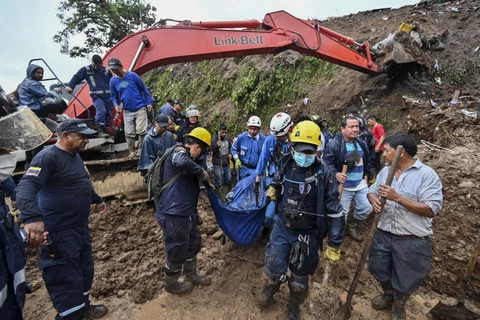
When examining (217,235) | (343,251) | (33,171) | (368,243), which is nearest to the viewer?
(33,171)

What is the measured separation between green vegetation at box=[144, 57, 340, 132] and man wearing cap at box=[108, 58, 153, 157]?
4.03 meters

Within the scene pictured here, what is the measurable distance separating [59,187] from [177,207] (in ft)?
3.60

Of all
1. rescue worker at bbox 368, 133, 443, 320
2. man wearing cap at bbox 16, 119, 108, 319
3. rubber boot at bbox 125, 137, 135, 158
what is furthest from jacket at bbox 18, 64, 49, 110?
rescue worker at bbox 368, 133, 443, 320

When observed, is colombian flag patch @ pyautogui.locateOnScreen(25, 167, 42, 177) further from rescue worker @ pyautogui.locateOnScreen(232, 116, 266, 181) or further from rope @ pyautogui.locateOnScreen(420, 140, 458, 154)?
rope @ pyautogui.locateOnScreen(420, 140, 458, 154)

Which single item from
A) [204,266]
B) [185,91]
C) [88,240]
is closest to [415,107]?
[204,266]

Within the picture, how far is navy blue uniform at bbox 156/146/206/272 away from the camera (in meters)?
2.84

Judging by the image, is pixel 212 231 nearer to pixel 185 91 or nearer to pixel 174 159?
pixel 174 159

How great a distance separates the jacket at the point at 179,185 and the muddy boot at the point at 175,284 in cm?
70

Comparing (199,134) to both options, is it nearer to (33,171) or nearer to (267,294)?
(33,171)

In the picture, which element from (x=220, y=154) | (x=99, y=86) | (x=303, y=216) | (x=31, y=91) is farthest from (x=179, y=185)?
(x=99, y=86)

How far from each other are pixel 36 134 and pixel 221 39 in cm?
363

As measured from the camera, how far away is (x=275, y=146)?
4039 mm

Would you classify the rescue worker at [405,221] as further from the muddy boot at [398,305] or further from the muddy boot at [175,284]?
the muddy boot at [175,284]

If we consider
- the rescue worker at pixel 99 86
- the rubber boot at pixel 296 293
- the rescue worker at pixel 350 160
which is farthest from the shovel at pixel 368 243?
the rescue worker at pixel 99 86
